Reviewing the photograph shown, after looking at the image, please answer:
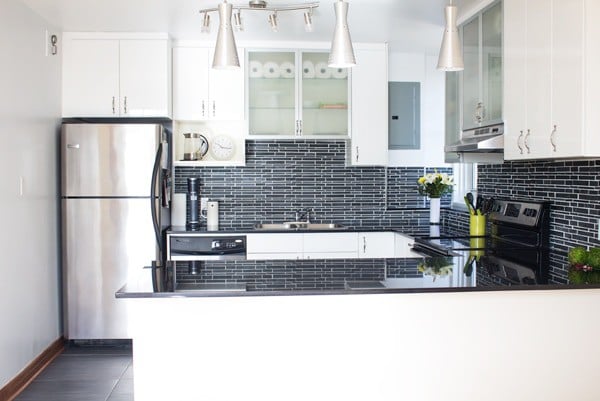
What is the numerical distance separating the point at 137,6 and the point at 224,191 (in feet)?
5.99

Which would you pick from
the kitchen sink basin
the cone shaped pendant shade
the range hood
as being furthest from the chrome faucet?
the cone shaped pendant shade

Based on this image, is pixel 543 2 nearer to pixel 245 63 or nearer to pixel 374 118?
pixel 374 118

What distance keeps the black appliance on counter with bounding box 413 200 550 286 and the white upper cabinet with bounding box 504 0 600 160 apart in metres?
0.53

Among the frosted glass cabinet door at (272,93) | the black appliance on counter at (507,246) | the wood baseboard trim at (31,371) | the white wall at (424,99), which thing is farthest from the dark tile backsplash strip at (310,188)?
the wood baseboard trim at (31,371)

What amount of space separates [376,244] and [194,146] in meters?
1.74

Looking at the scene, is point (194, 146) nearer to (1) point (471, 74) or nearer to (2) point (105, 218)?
(2) point (105, 218)

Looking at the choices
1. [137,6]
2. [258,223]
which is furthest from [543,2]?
[258,223]

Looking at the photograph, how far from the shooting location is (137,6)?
152 inches

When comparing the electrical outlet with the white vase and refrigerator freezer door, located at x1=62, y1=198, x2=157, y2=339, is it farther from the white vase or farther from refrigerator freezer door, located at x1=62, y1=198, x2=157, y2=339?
the white vase

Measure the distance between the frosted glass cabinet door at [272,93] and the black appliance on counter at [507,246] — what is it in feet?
5.12

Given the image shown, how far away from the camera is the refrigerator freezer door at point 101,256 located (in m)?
4.39

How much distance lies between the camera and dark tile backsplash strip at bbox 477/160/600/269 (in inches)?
122

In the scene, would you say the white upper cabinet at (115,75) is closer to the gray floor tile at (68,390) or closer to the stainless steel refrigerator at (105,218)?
the stainless steel refrigerator at (105,218)

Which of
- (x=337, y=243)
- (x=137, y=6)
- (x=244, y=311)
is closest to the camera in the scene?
(x=244, y=311)
